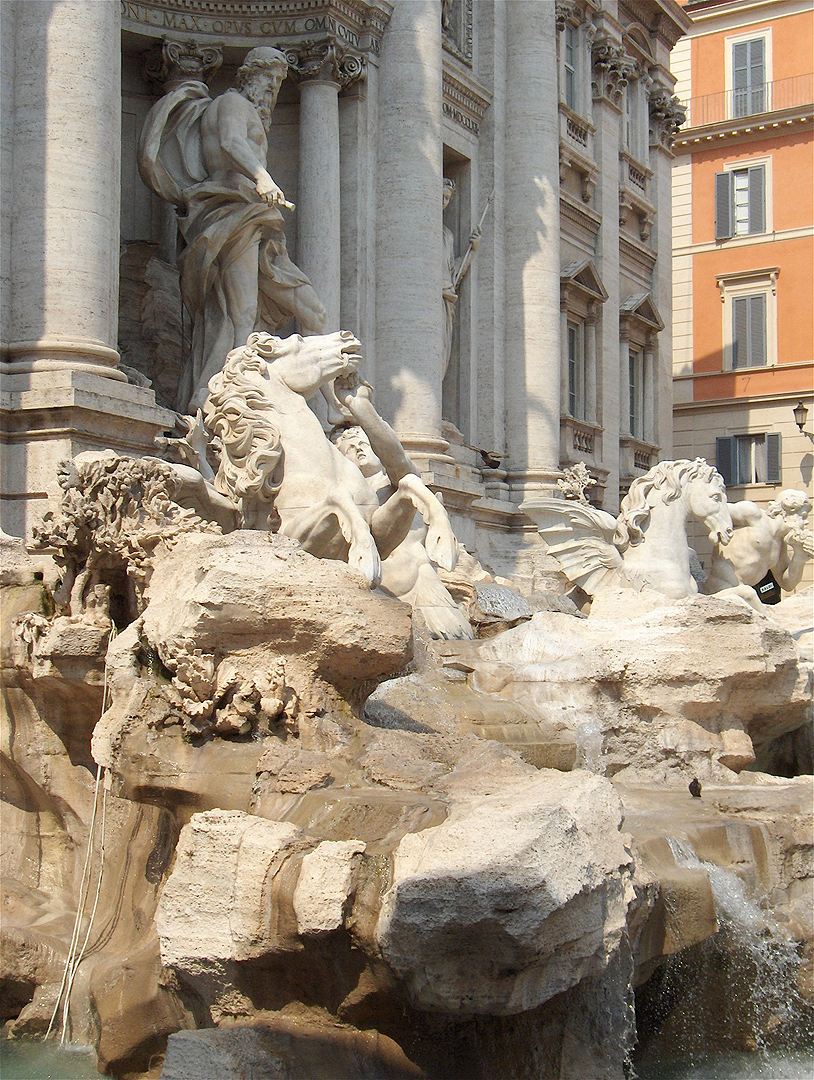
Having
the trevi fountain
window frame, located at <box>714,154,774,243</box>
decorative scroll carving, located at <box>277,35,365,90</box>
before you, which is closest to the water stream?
the trevi fountain

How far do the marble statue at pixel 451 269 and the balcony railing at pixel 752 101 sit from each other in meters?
Result: 13.5

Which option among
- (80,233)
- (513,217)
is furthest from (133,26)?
(513,217)

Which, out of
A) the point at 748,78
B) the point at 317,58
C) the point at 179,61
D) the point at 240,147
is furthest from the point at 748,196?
the point at 240,147

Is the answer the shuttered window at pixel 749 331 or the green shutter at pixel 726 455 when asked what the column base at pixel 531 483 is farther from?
the shuttered window at pixel 749 331

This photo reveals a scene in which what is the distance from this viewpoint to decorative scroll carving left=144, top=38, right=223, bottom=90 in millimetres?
12078

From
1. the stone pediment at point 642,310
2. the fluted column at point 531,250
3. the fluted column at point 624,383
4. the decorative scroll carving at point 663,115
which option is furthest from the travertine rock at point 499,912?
the decorative scroll carving at point 663,115

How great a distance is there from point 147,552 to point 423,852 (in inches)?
91.4

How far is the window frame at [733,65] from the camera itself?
26.7 m

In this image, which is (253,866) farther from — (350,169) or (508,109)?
(508,109)

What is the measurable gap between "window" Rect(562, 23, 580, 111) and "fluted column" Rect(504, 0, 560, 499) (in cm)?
249

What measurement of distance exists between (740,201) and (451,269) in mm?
13633

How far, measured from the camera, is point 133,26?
11.9 meters

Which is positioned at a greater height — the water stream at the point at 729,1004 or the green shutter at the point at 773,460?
the green shutter at the point at 773,460

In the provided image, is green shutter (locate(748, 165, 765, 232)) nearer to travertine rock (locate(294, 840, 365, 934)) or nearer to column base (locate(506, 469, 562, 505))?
column base (locate(506, 469, 562, 505))
